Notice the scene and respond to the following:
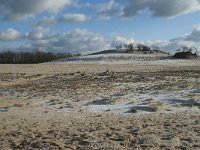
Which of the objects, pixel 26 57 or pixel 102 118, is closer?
pixel 102 118

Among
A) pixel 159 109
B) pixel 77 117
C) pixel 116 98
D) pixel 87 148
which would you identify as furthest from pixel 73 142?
pixel 116 98

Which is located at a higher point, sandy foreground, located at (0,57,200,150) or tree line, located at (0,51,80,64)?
tree line, located at (0,51,80,64)

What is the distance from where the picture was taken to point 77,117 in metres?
11.1

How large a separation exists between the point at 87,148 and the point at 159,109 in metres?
4.27

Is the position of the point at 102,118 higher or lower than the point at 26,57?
lower

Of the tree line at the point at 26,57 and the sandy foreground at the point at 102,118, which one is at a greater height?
the tree line at the point at 26,57

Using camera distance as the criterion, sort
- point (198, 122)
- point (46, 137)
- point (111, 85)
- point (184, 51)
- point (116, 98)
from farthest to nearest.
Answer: point (184, 51), point (111, 85), point (116, 98), point (198, 122), point (46, 137)

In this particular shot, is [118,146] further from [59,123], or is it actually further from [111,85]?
[111,85]

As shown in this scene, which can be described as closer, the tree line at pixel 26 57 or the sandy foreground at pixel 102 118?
the sandy foreground at pixel 102 118

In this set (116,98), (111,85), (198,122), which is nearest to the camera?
(198,122)

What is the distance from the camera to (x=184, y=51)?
5562 centimetres

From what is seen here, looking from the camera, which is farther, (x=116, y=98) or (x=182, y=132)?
(x=116, y=98)

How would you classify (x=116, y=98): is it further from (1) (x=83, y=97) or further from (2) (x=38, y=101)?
(2) (x=38, y=101)

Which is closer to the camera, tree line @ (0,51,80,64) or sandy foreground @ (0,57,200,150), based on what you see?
sandy foreground @ (0,57,200,150)
